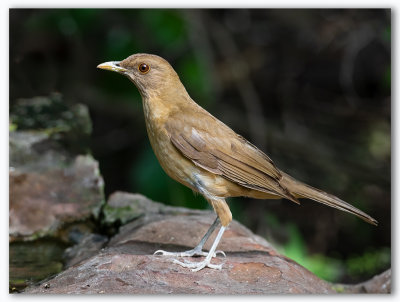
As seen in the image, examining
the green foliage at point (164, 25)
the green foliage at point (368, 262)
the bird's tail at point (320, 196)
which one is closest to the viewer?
the bird's tail at point (320, 196)

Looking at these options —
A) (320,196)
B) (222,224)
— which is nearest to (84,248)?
(222,224)

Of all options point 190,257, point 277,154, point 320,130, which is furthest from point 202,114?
point 320,130

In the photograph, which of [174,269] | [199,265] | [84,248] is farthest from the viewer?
[84,248]

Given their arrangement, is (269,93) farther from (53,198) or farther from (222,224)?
(222,224)

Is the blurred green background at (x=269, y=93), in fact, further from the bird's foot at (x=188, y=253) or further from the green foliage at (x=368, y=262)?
the bird's foot at (x=188, y=253)

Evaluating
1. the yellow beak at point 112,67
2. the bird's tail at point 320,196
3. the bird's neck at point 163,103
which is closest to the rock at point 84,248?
the bird's neck at point 163,103

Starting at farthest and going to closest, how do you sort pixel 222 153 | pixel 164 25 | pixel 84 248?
pixel 164 25
pixel 84 248
pixel 222 153

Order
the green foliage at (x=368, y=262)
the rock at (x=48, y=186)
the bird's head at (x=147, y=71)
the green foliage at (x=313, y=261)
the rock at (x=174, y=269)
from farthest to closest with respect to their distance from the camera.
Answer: the green foliage at (x=368, y=262), the green foliage at (x=313, y=261), the rock at (x=48, y=186), the bird's head at (x=147, y=71), the rock at (x=174, y=269)
